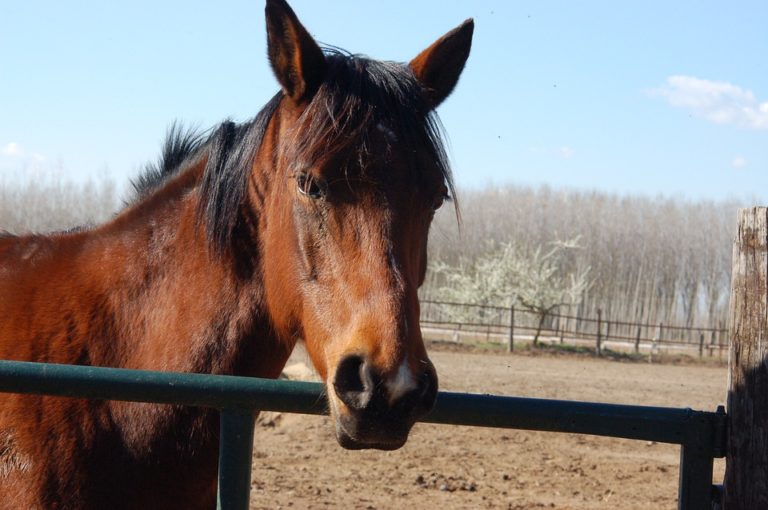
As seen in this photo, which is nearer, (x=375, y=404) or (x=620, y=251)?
(x=375, y=404)

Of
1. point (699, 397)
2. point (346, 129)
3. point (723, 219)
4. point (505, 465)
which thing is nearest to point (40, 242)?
point (346, 129)

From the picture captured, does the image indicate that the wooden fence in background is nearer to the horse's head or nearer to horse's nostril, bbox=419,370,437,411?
the horse's head

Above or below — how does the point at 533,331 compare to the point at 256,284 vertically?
below

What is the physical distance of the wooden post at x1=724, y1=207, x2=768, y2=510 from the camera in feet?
6.89

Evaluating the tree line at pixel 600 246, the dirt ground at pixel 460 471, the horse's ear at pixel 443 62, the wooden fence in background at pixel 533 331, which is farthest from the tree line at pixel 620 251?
the horse's ear at pixel 443 62

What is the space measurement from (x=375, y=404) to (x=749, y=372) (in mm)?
1101

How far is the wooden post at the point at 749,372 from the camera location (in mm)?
2102

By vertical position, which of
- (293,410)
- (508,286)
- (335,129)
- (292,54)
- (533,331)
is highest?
(292,54)

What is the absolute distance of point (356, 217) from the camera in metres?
2.32

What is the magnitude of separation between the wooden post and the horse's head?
911 mm

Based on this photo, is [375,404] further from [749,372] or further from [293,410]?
[749,372]

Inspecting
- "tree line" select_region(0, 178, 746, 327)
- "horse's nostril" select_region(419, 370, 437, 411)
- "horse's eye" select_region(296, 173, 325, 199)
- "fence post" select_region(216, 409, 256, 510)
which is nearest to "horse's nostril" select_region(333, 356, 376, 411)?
"horse's nostril" select_region(419, 370, 437, 411)

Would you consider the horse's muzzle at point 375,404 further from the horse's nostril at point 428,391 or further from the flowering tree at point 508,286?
the flowering tree at point 508,286

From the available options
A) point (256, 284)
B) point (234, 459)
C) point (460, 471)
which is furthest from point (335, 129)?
point (460, 471)
